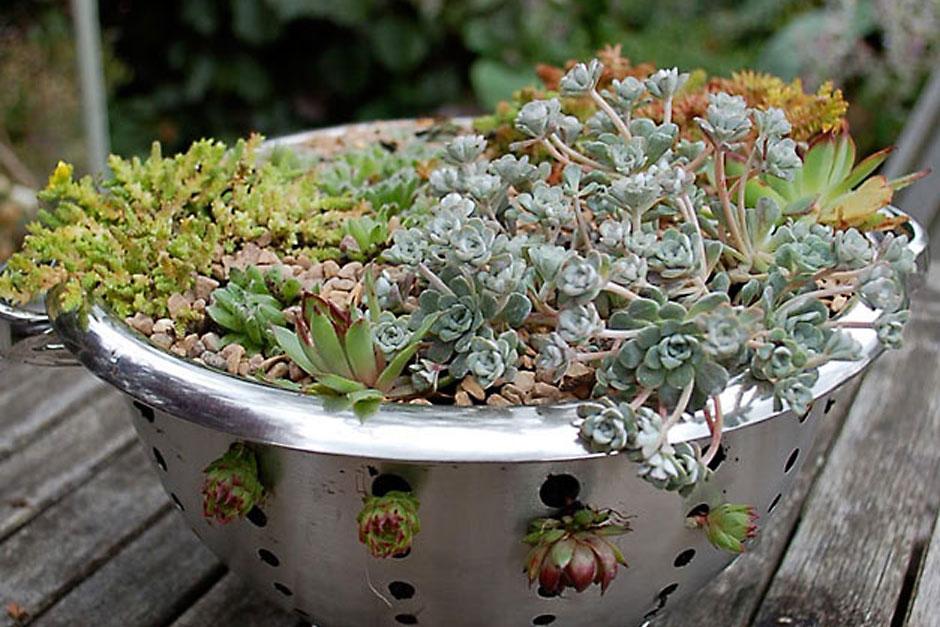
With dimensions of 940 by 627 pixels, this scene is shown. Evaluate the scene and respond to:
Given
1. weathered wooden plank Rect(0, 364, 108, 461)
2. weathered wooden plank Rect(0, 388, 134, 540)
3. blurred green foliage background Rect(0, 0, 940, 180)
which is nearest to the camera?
weathered wooden plank Rect(0, 388, 134, 540)

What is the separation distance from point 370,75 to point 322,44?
144 millimetres

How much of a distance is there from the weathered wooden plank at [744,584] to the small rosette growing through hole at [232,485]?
12.1 inches

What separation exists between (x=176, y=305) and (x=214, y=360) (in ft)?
0.23

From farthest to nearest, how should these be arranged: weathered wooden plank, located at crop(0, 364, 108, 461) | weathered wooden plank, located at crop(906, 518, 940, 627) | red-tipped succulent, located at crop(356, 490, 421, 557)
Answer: weathered wooden plank, located at crop(0, 364, 108, 461)
weathered wooden plank, located at crop(906, 518, 940, 627)
red-tipped succulent, located at crop(356, 490, 421, 557)

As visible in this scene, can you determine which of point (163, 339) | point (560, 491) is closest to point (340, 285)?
point (163, 339)

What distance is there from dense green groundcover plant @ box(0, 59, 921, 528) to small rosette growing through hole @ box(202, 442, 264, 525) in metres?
0.06

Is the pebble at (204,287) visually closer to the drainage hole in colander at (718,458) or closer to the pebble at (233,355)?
the pebble at (233,355)

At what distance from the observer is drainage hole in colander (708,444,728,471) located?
66cm

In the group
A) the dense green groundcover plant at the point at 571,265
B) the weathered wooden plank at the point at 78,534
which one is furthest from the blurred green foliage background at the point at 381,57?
the dense green groundcover plant at the point at 571,265

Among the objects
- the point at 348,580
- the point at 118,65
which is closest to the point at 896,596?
the point at 348,580

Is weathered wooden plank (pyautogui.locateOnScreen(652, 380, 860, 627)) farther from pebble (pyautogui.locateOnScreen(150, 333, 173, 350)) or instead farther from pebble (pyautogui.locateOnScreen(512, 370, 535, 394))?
pebble (pyautogui.locateOnScreen(150, 333, 173, 350))

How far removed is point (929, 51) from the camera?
9.11 feet

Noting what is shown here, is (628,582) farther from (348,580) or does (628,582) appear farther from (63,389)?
(63,389)

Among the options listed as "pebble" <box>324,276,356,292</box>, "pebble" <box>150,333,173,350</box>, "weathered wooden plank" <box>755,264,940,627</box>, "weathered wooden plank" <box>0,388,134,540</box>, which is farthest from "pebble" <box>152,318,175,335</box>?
"weathered wooden plank" <box>755,264,940,627</box>
